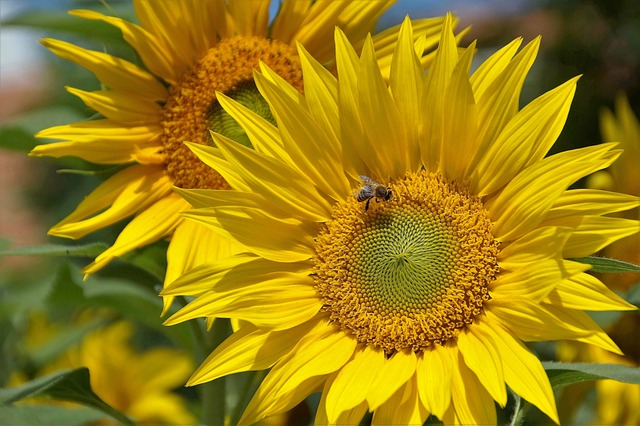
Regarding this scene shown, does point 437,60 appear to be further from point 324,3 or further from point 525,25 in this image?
point 525,25

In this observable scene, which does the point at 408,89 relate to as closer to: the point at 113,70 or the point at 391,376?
the point at 391,376

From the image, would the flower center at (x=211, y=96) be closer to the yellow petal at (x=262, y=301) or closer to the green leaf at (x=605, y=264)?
the yellow petal at (x=262, y=301)

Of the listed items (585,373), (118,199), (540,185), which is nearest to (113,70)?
(118,199)

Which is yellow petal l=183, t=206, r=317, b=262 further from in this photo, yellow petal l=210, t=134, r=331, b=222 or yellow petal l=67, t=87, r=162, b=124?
yellow petal l=67, t=87, r=162, b=124

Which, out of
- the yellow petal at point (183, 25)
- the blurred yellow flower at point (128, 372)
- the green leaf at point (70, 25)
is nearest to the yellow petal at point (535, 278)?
the yellow petal at point (183, 25)

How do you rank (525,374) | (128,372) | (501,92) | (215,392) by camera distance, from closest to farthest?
(525,374), (501,92), (215,392), (128,372)

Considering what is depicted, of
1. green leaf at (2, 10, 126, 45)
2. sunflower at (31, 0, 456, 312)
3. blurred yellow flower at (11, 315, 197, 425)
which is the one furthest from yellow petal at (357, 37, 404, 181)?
blurred yellow flower at (11, 315, 197, 425)

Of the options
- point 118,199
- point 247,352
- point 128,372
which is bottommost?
point 128,372
